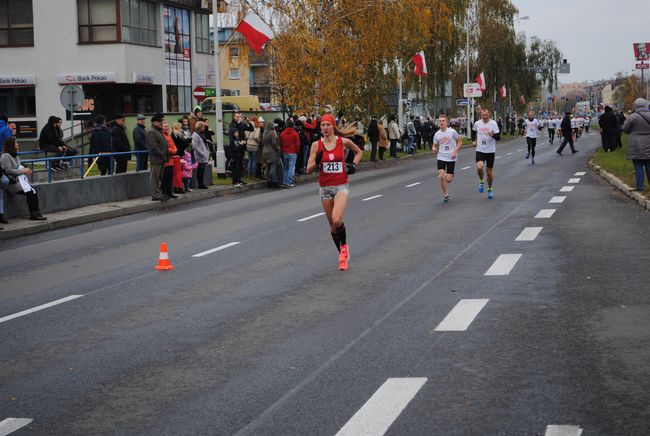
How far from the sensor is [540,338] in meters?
7.84

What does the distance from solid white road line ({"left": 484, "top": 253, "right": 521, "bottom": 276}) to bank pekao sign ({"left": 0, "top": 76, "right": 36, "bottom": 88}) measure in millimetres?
42186

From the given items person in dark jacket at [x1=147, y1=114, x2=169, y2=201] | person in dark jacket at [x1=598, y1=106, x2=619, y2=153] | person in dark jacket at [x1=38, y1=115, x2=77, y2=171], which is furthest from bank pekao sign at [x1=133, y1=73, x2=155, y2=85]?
person in dark jacket at [x1=147, y1=114, x2=169, y2=201]

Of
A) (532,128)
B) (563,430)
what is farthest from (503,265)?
(532,128)

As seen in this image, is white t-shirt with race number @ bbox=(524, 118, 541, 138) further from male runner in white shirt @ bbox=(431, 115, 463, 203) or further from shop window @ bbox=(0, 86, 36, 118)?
shop window @ bbox=(0, 86, 36, 118)

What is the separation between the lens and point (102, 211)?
2153cm

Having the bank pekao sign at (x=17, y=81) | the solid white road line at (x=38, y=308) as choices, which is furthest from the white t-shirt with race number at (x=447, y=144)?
the bank pekao sign at (x=17, y=81)

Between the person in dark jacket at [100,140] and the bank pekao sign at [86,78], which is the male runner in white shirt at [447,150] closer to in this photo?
the person in dark jacket at [100,140]

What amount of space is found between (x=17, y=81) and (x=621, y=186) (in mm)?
36143

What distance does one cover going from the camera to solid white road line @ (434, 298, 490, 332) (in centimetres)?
831

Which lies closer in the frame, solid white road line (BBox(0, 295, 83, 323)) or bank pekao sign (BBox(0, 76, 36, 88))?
solid white road line (BBox(0, 295, 83, 323))

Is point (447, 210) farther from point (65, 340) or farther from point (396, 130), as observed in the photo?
point (396, 130)

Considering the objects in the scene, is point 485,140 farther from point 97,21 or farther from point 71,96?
point 97,21

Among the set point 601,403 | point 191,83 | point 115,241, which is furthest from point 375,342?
point 191,83

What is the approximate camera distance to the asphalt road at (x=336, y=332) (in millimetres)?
5957
